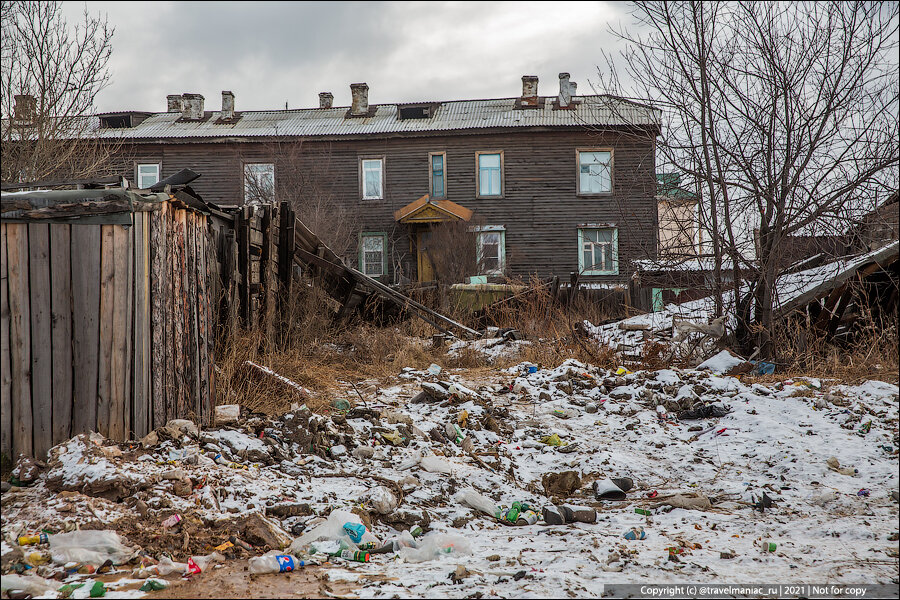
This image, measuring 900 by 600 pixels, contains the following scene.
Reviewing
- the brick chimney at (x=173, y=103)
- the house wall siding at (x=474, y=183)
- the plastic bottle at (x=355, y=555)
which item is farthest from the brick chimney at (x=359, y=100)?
the plastic bottle at (x=355, y=555)

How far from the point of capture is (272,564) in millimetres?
3020

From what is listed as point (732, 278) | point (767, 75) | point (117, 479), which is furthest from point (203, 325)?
point (767, 75)

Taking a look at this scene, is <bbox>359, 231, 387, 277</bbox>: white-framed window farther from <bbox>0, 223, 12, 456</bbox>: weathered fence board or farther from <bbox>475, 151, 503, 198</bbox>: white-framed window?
<bbox>0, 223, 12, 456</bbox>: weathered fence board

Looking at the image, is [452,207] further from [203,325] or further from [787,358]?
[203,325]

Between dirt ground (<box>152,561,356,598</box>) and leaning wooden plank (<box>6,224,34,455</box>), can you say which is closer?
dirt ground (<box>152,561,356,598</box>)

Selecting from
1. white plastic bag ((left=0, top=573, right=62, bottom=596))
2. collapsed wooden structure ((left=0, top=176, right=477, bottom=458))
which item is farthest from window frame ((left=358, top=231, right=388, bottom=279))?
white plastic bag ((left=0, top=573, right=62, bottom=596))

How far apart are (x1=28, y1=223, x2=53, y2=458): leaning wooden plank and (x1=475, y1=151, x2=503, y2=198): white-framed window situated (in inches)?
701

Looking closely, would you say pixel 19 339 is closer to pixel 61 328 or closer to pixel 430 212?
pixel 61 328

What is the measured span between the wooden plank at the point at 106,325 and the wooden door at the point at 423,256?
630 inches

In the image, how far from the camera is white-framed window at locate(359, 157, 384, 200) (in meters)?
21.2

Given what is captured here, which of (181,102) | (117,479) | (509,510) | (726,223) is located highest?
(181,102)

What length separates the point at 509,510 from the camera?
13.4 ft

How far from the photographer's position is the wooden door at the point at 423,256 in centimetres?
2012

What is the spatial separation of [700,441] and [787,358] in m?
2.62
